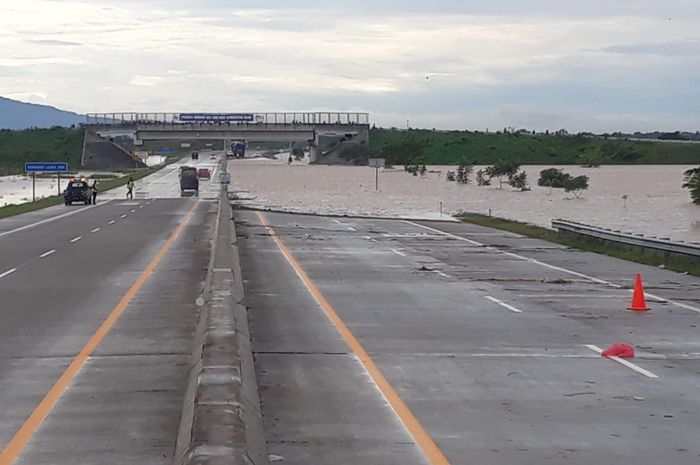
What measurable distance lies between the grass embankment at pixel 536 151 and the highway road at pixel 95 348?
152288 mm

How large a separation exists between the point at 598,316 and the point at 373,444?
9.51 m

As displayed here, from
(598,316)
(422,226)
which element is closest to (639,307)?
(598,316)

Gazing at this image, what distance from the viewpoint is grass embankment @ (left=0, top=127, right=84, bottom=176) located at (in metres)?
168

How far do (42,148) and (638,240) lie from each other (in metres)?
158

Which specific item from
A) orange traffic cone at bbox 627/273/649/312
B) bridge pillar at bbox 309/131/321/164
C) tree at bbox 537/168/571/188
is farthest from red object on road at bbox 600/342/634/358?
bridge pillar at bbox 309/131/321/164

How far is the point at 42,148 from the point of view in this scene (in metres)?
179

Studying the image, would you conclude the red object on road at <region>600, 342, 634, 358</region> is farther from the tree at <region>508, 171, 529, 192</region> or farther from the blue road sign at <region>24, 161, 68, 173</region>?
the tree at <region>508, 171, 529, 192</region>

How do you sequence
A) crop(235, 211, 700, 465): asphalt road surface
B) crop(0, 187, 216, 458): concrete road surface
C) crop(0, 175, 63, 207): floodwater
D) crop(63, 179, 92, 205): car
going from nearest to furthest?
1. crop(0, 187, 216, 458): concrete road surface
2. crop(235, 211, 700, 465): asphalt road surface
3. crop(63, 179, 92, 205): car
4. crop(0, 175, 63, 207): floodwater

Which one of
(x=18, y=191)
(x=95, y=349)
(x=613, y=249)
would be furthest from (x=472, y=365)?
(x=18, y=191)

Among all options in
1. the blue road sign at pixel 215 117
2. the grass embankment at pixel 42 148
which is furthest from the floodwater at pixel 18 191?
the grass embankment at pixel 42 148

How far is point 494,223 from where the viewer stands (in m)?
51.1

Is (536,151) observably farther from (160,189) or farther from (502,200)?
(502,200)

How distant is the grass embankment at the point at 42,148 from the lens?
552 feet

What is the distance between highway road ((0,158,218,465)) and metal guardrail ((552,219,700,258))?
12.0 metres
